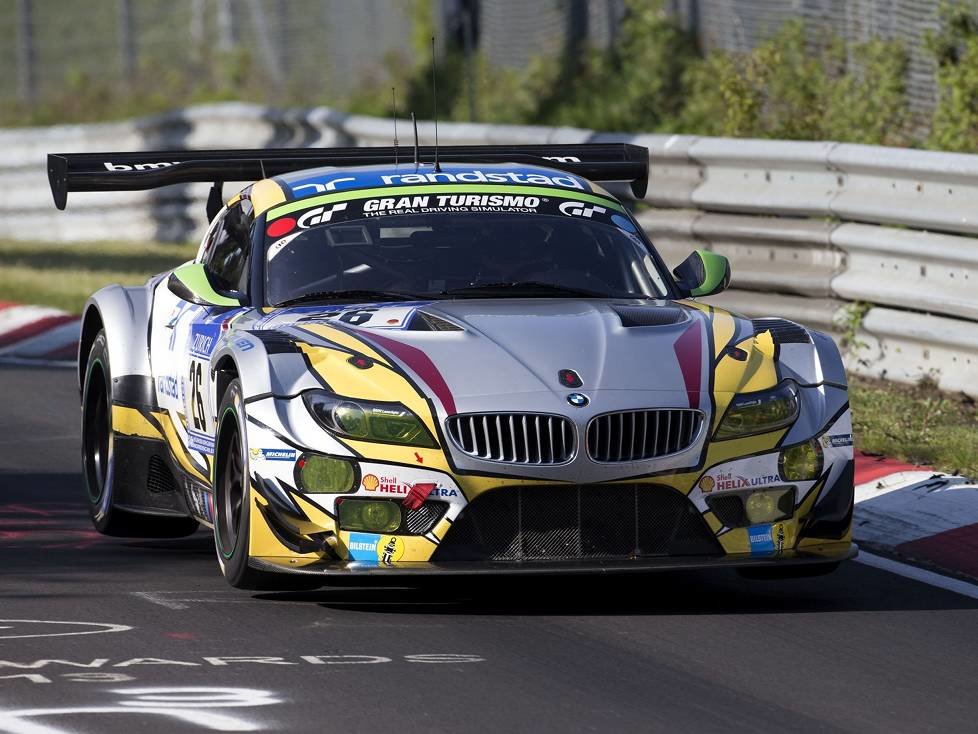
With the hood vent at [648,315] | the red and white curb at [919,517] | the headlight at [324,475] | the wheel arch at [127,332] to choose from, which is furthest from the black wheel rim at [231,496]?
the red and white curb at [919,517]

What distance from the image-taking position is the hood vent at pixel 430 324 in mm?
7477

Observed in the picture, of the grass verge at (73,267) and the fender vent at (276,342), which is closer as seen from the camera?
the fender vent at (276,342)

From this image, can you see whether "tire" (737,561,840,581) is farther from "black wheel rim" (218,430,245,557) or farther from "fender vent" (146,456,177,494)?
"fender vent" (146,456,177,494)

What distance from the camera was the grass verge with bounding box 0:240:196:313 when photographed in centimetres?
1786

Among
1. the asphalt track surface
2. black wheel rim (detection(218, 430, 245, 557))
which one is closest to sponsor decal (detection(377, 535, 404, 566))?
the asphalt track surface

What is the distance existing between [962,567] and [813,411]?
1187 mm

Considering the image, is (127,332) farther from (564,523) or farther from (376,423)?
(564,523)

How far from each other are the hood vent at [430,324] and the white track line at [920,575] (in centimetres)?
202

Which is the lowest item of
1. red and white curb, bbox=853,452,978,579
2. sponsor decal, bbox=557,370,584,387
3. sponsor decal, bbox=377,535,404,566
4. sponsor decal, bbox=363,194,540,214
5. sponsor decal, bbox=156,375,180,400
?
red and white curb, bbox=853,452,978,579

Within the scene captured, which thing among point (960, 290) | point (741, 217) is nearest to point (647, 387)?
point (960, 290)

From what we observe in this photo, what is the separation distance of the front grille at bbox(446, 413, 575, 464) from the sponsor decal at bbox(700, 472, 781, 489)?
0.49 metres

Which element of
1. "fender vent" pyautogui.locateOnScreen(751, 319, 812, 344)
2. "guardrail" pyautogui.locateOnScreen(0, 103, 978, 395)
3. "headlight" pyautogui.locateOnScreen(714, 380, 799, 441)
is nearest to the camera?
"headlight" pyautogui.locateOnScreen(714, 380, 799, 441)

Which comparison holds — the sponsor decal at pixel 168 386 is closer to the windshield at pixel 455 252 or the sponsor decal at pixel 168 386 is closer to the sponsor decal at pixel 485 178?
the windshield at pixel 455 252

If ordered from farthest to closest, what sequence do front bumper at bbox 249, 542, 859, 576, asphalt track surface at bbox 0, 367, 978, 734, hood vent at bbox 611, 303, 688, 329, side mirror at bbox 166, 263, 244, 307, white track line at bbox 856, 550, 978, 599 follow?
side mirror at bbox 166, 263, 244, 307, white track line at bbox 856, 550, 978, 599, hood vent at bbox 611, 303, 688, 329, front bumper at bbox 249, 542, 859, 576, asphalt track surface at bbox 0, 367, 978, 734
